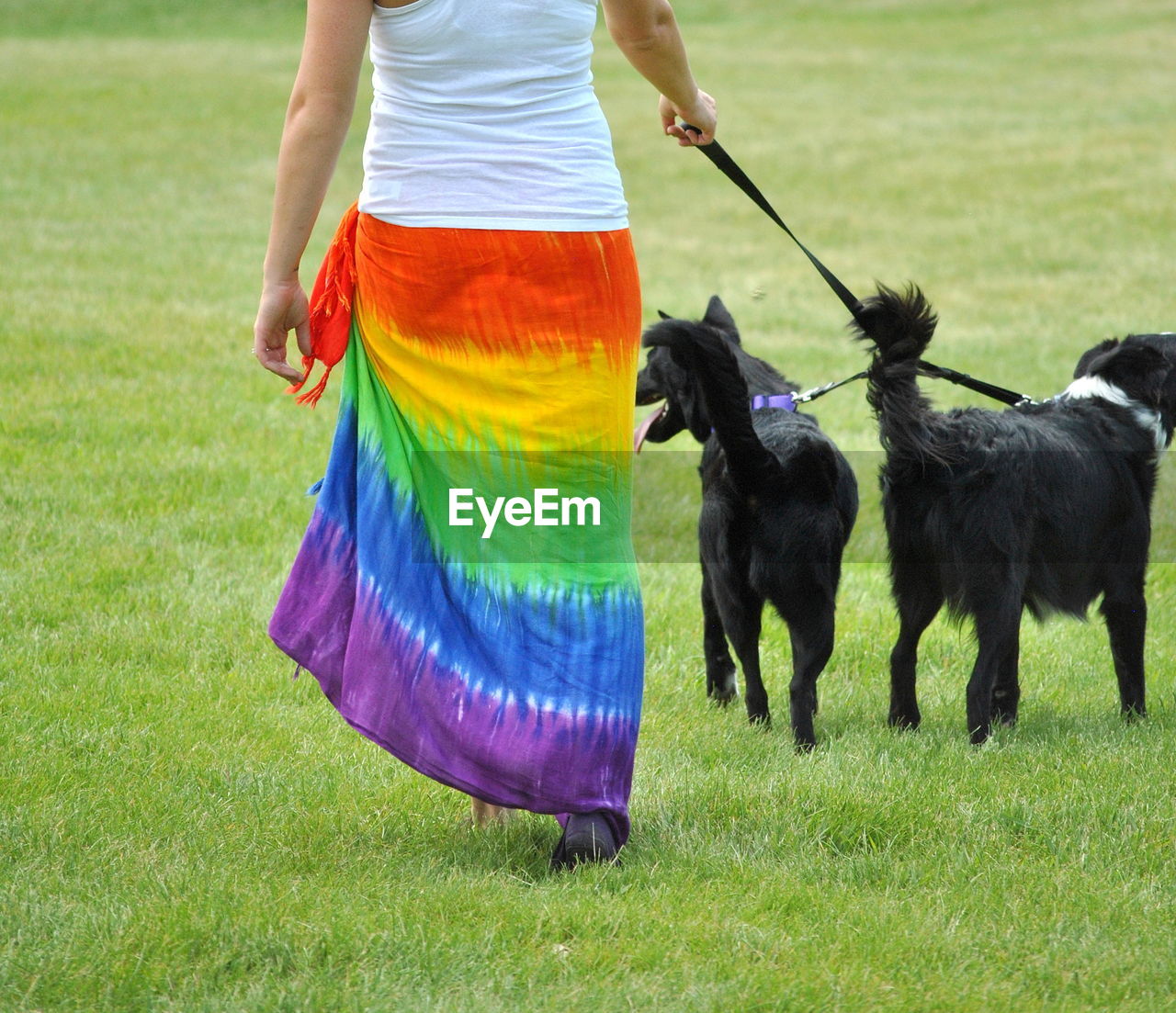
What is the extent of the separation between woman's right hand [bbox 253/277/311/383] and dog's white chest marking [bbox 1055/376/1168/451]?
249cm

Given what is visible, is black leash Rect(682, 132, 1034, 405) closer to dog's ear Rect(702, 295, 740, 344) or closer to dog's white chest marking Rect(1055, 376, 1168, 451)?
dog's white chest marking Rect(1055, 376, 1168, 451)

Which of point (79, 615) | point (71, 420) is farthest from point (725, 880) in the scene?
point (71, 420)

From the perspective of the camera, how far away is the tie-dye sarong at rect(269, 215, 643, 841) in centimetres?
276

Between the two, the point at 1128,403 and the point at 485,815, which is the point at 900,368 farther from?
the point at 485,815

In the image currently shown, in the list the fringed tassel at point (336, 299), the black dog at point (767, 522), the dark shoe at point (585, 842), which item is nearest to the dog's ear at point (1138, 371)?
the black dog at point (767, 522)

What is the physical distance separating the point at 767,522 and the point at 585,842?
129cm

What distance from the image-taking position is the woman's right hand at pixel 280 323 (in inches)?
106

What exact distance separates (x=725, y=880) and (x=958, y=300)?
9721mm

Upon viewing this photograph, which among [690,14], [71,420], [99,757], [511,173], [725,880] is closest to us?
[511,173]

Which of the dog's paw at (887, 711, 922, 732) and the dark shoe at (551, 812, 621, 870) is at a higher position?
the dark shoe at (551, 812, 621, 870)

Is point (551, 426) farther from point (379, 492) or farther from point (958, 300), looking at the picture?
point (958, 300)

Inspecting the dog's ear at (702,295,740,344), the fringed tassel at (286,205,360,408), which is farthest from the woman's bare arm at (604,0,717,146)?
the dog's ear at (702,295,740,344)

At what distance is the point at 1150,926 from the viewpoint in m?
2.70

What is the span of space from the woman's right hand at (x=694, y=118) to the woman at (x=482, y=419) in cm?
31
